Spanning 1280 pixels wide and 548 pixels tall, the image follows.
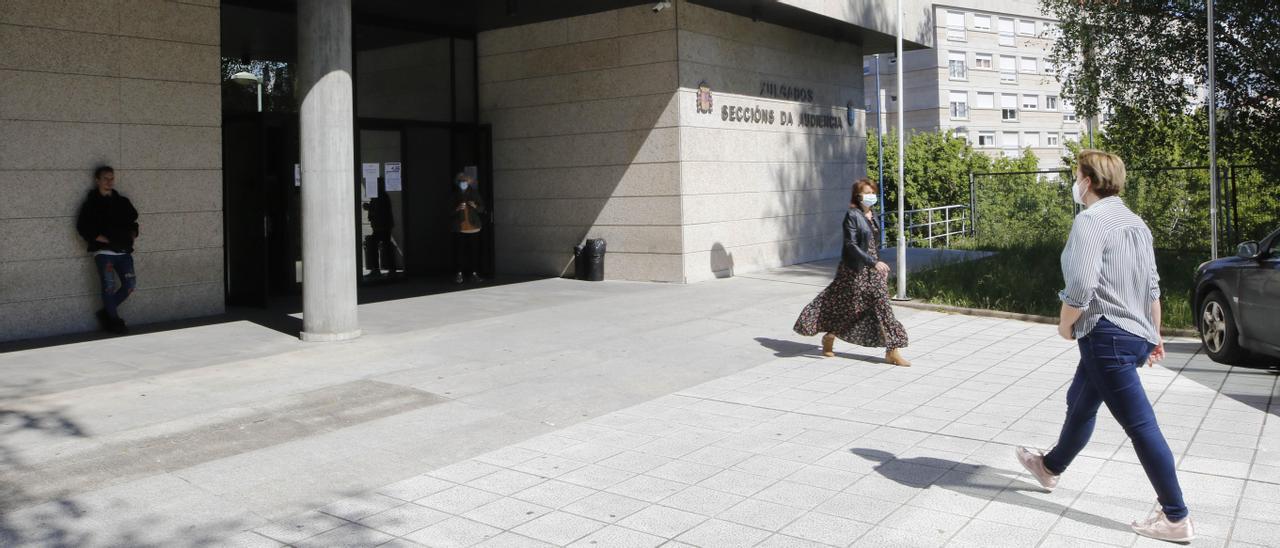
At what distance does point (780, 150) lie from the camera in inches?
737

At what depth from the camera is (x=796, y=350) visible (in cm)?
1027

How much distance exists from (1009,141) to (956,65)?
7237mm

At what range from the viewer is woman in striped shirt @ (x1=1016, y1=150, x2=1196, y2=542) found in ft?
15.3

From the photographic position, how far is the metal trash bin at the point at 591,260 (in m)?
16.7

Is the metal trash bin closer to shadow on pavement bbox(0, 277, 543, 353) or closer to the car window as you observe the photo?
shadow on pavement bbox(0, 277, 543, 353)

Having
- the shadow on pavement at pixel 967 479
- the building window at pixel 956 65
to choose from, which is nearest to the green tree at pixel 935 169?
the building window at pixel 956 65

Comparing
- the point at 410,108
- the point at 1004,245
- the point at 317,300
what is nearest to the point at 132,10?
the point at 317,300

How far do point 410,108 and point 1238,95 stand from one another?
13.9 metres

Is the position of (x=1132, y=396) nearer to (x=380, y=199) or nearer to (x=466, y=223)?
(x=466, y=223)

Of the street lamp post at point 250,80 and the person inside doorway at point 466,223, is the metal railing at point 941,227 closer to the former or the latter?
the person inside doorway at point 466,223

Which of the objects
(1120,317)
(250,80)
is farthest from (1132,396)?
(250,80)

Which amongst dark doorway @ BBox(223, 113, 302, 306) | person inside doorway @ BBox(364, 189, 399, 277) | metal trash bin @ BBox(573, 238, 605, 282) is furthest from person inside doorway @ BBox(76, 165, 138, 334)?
metal trash bin @ BBox(573, 238, 605, 282)

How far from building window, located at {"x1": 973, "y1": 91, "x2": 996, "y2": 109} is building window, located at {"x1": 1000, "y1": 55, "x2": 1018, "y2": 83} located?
4.27 ft

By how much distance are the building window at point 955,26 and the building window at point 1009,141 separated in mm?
7796
